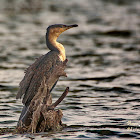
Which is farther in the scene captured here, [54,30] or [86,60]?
[86,60]

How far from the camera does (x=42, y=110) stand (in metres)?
8.66

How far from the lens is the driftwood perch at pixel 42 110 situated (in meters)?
8.59

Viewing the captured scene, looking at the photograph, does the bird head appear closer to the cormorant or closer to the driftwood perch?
the cormorant

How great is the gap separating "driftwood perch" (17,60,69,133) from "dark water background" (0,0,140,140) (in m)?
0.25

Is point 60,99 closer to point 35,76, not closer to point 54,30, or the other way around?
point 35,76

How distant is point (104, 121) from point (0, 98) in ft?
12.0

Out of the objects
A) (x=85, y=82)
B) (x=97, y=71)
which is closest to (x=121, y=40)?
(x=97, y=71)

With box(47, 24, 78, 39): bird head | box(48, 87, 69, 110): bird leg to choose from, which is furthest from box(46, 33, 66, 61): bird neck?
box(48, 87, 69, 110): bird leg

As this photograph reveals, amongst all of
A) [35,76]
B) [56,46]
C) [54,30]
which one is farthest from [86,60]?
[35,76]

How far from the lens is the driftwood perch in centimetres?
859

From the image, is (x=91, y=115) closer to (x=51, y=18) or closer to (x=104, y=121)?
(x=104, y=121)

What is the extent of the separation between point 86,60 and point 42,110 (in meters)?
9.08

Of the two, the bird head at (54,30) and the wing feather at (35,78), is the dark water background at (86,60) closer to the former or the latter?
the wing feather at (35,78)

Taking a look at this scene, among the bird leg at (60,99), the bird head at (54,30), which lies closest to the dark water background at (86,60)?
the bird leg at (60,99)
